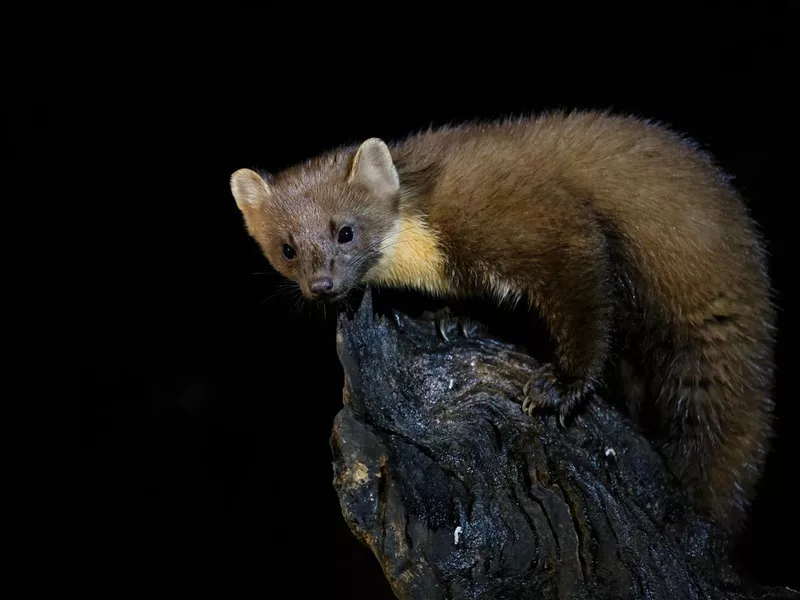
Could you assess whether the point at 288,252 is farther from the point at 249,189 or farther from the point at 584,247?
the point at 584,247

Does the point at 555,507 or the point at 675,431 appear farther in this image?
the point at 675,431

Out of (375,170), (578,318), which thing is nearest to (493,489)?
(578,318)

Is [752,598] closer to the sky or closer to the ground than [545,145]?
closer to the ground

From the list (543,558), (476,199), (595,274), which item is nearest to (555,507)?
(543,558)

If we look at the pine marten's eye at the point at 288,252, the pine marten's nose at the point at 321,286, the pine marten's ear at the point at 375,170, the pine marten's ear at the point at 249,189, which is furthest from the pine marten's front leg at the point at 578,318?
the pine marten's ear at the point at 249,189

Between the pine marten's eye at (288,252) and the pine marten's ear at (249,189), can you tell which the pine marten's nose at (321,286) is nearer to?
the pine marten's eye at (288,252)

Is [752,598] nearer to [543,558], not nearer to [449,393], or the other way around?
[543,558]
